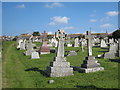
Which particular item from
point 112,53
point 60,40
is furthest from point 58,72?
point 112,53

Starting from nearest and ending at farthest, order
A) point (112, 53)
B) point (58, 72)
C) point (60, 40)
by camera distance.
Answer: point (58, 72) → point (60, 40) → point (112, 53)

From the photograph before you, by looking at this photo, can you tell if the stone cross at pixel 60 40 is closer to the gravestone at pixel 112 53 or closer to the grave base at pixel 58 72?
the grave base at pixel 58 72

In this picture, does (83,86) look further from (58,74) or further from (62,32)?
(62,32)

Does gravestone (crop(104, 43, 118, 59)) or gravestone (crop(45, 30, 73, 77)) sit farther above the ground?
gravestone (crop(104, 43, 118, 59))

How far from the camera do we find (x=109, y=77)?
8.82 m

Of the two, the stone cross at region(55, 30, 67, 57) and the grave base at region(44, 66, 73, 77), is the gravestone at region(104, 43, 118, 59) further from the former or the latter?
the grave base at region(44, 66, 73, 77)

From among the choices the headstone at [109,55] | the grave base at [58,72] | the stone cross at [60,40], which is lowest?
the grave base at [58,72]

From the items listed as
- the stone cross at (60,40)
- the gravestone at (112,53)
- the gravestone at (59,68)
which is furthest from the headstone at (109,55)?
the gravestone at (59,68)

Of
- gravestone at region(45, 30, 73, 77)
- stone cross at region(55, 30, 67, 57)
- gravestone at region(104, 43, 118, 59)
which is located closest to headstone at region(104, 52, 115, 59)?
gravestone at region(104, 43, 118, 59)

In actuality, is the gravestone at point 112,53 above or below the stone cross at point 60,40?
below

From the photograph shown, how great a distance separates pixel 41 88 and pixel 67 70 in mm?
2747

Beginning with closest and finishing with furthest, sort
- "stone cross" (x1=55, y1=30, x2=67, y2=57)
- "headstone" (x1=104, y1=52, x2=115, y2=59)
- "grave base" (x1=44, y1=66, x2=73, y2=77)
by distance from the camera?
1. "grave base" (x1=44, y1=66, x2=73, y2=77)
2. "stone cross" (x1=55, y1=30, x2=67, y2=57)
3. "headstone" (x1=104, y1=52, x2=115, y2=59)

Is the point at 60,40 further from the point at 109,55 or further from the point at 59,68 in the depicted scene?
the point at 109,55

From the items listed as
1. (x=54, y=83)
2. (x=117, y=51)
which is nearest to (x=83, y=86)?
(x=54, y=83)
